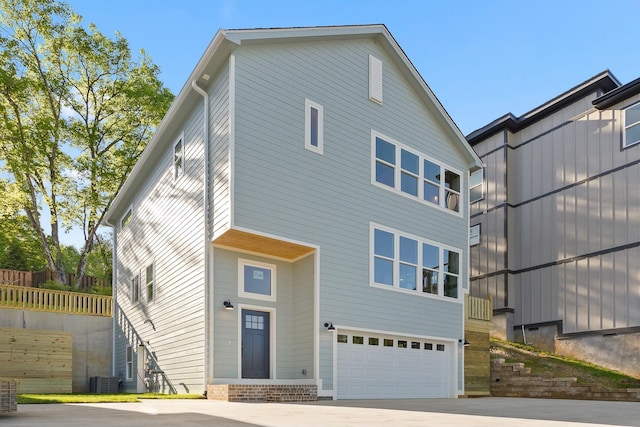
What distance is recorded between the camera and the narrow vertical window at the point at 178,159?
50.8 ft

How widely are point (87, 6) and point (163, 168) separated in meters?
14.8

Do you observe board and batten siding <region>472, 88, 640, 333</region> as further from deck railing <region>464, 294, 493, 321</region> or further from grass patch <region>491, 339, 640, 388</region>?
deck railing <region>464, 294, 493, 321</region>

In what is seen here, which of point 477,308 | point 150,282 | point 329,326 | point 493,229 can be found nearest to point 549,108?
point 493,229

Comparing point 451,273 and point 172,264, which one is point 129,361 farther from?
point 451,273

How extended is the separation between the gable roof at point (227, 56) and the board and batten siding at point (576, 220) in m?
5.21

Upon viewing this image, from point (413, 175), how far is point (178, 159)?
7.04 meters

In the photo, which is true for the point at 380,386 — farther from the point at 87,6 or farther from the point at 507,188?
the point at 87,6

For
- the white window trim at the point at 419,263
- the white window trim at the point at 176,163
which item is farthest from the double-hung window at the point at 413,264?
the white window trim at the point at 176,163

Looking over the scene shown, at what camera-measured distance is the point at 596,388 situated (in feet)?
53.8

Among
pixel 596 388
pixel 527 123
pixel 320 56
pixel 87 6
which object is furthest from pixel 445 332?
pixel 87 6

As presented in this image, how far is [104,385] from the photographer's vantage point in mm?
18297

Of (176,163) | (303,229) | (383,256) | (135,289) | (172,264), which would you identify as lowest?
(135,289)

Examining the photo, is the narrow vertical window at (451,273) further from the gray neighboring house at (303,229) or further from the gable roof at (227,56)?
the gable roof at (227,56)

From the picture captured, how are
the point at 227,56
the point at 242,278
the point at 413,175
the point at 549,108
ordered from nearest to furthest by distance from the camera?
1. the point at 227,56
2. the point at 242,278
3. the point at 413,175
4. the point at 549,108
